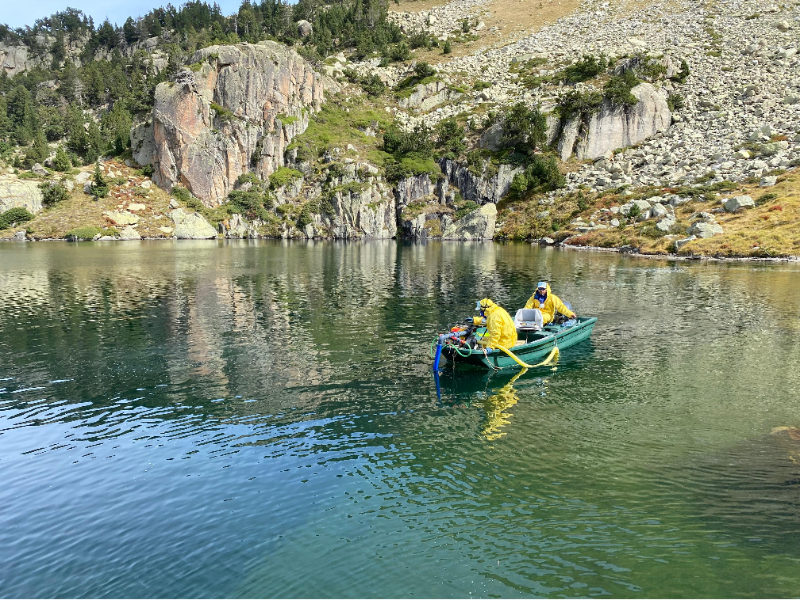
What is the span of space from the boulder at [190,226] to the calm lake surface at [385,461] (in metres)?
93.4

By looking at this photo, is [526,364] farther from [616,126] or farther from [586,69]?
[586,69]

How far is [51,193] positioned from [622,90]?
A: 142 metres

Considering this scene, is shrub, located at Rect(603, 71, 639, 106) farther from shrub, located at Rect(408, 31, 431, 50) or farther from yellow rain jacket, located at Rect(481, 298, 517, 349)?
yellow rain jacket, located at Rect(481, 298, 517, 349)

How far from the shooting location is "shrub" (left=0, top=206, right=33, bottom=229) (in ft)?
375

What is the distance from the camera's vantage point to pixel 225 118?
437 ft

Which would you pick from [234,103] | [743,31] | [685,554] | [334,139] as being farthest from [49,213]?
[743,31]

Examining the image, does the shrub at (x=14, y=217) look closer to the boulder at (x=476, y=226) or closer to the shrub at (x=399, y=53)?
the boulder at (x=476, y=226)

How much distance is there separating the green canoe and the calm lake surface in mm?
838

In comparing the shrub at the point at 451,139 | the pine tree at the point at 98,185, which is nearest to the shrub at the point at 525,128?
the shrub at the point at 451,139

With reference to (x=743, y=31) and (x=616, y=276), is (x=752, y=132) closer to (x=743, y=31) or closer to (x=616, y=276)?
(x=743, y=31)

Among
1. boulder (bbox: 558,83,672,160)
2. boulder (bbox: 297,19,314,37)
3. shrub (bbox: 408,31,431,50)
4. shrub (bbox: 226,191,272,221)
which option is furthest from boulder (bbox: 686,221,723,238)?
boulder (bbox: 297,19,314,37)

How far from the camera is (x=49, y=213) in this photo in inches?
4727

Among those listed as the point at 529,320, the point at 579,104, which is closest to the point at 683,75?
the point at 579,104

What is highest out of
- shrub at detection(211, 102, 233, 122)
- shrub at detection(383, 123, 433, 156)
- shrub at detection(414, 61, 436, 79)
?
shrub at detection(414, 61, 436, 79)
